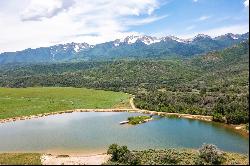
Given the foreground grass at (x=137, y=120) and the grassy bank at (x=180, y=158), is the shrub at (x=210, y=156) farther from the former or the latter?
the foreground grass at (x=137, y=120)

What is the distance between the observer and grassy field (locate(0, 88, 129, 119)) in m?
145

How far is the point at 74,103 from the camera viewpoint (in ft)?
530

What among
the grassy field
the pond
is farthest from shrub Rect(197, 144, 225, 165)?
the grassy field

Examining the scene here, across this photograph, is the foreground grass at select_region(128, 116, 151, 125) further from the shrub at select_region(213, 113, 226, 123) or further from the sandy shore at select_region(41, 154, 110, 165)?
the sandy shore at select_region(41, 154, 110, 165)

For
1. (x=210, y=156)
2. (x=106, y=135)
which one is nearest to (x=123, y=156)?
(x=210, y=156)

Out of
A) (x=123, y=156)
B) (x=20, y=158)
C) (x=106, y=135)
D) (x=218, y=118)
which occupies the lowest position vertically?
(x=20, y=158)

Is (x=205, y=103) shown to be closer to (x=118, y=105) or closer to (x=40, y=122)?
(x=118, y=105)

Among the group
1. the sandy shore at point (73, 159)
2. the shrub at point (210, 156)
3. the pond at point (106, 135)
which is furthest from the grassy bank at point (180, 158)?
the pond at point (106, 135)

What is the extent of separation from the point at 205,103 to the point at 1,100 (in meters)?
94.1

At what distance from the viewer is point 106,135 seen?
96.6 meters

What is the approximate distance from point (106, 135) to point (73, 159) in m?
23.7

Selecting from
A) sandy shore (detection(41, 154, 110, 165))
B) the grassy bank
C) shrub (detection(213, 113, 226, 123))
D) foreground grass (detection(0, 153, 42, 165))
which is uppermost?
shrub (detection(213, 113, 226, 123))

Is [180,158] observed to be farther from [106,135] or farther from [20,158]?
[20,158]

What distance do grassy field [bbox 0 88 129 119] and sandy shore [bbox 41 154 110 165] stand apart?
209ft
